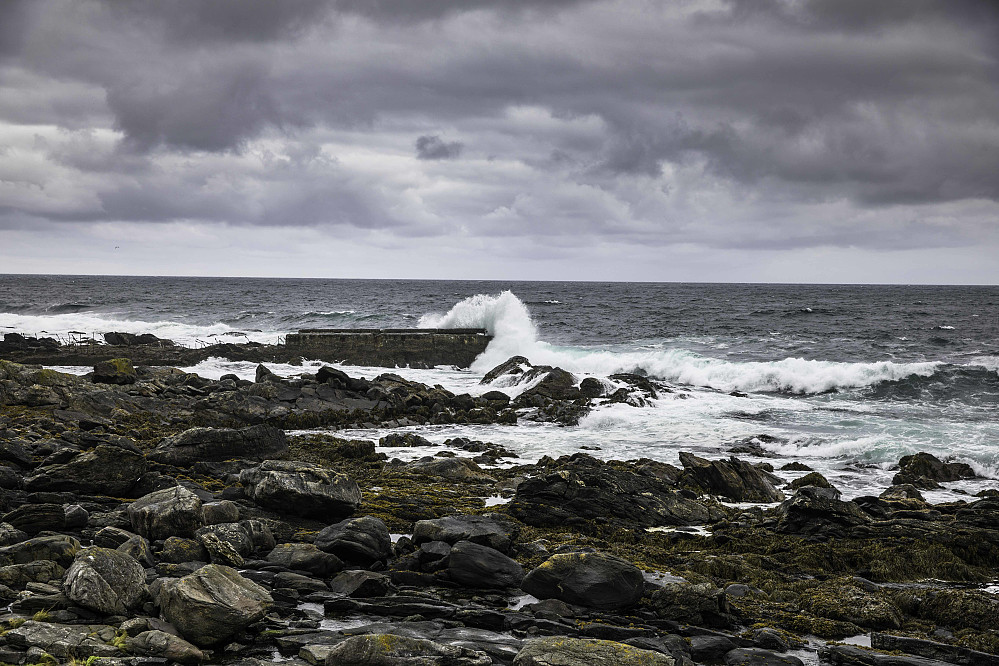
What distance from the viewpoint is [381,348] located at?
106ft

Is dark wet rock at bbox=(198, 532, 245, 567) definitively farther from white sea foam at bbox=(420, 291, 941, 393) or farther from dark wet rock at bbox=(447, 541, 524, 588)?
white sea foam at bbox=(420, 291, 941, 393)

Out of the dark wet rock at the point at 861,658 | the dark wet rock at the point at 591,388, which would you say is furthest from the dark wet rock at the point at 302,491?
the dark wet rock at the point at 591,388

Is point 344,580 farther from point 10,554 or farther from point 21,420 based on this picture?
point 21,420

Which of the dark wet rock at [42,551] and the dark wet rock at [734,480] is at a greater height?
the dark wet rock at [42,551]

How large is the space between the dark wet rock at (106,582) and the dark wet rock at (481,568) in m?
3.11

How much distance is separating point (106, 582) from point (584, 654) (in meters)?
4.12

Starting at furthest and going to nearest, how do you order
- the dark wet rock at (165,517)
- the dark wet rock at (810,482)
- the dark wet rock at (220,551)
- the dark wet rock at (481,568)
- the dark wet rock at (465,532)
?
the dark wet rock at (810,482), the dark wet rock at (465,532), the dark wet rock at (165,517), the dark wet rock at (481,568), the dark wet rock at (220,551)

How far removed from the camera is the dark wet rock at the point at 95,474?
9.73 meters

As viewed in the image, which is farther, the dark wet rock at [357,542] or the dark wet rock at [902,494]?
the dark wet rock at [902,494]

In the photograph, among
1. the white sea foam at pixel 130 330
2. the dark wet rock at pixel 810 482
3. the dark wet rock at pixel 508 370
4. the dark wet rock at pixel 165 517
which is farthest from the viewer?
the white sea foam at pixel 130 330

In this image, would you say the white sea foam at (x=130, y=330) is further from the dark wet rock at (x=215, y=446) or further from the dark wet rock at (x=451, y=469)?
the dark wet rock at (x=451, y=469)

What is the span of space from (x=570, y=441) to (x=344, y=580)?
434 inches

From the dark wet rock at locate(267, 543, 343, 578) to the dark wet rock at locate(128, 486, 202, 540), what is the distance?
117 centimetres

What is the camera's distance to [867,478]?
14828mm
